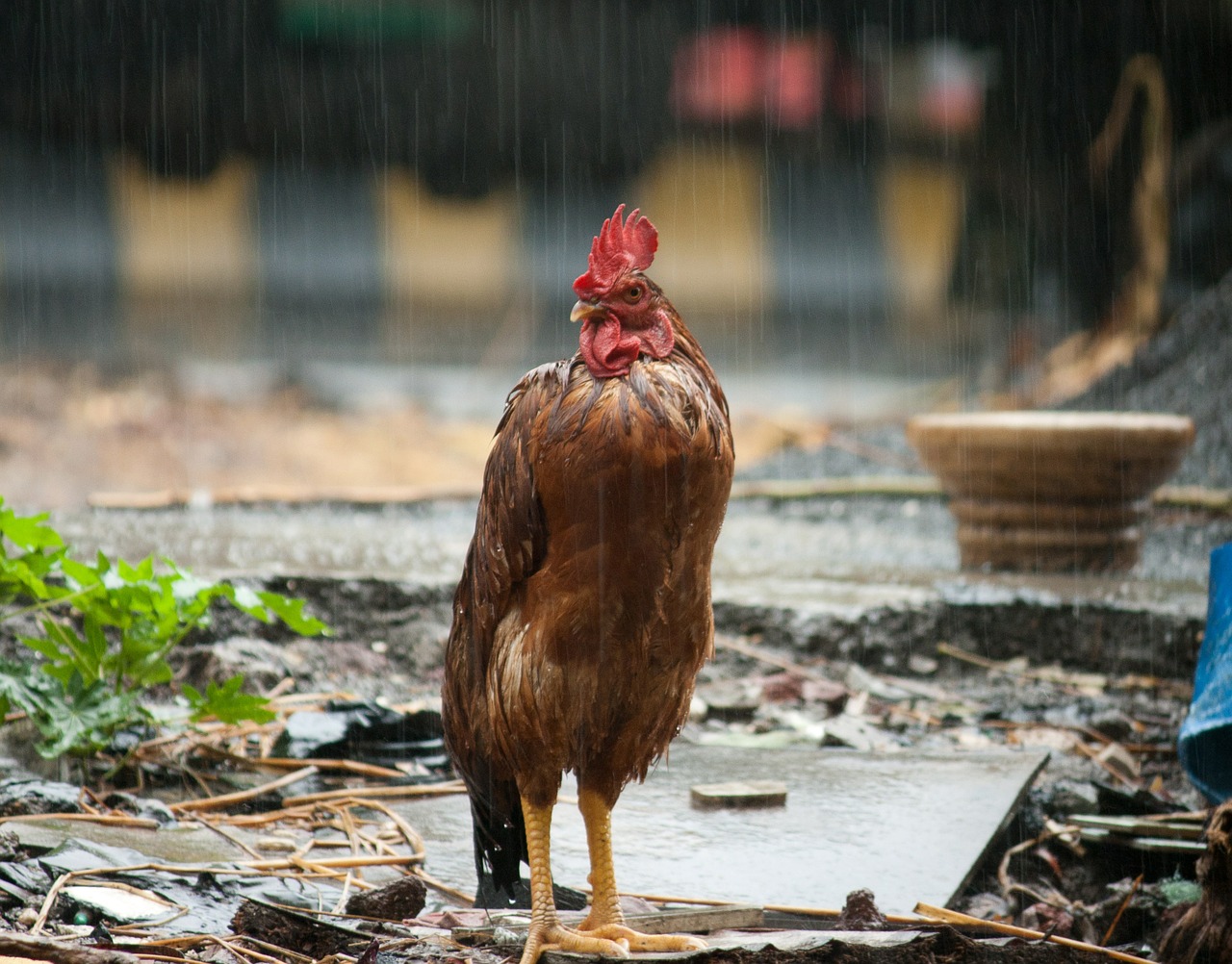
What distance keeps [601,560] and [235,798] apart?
1.76 metres

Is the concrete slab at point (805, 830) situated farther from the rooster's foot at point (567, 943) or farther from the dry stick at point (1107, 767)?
the rooster's foot at point (567, 943)

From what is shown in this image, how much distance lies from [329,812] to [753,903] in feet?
4.22

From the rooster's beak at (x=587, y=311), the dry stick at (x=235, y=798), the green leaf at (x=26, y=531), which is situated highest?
the rooster's beak at (x=587, y=311)

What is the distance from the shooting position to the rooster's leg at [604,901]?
2355 millimetres

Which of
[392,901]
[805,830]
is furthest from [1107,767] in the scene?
[392,901]

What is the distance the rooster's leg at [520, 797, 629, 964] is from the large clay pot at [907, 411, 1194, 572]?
4161 mm

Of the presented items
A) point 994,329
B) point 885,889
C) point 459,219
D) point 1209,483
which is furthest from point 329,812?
point 994,329

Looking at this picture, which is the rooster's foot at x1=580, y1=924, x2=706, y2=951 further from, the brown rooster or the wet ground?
the wet ground

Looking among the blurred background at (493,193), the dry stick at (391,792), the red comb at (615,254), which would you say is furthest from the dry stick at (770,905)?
the blurred background at (493,193)

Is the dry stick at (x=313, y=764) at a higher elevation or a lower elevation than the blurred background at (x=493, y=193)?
lower

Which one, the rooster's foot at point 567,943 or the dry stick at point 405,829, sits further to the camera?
the dry stick at point 405,829

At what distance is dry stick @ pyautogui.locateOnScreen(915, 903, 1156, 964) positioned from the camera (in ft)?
7.84

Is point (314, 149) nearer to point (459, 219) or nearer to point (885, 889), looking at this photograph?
point (459, 219)

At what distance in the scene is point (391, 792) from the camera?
366 centimetres
